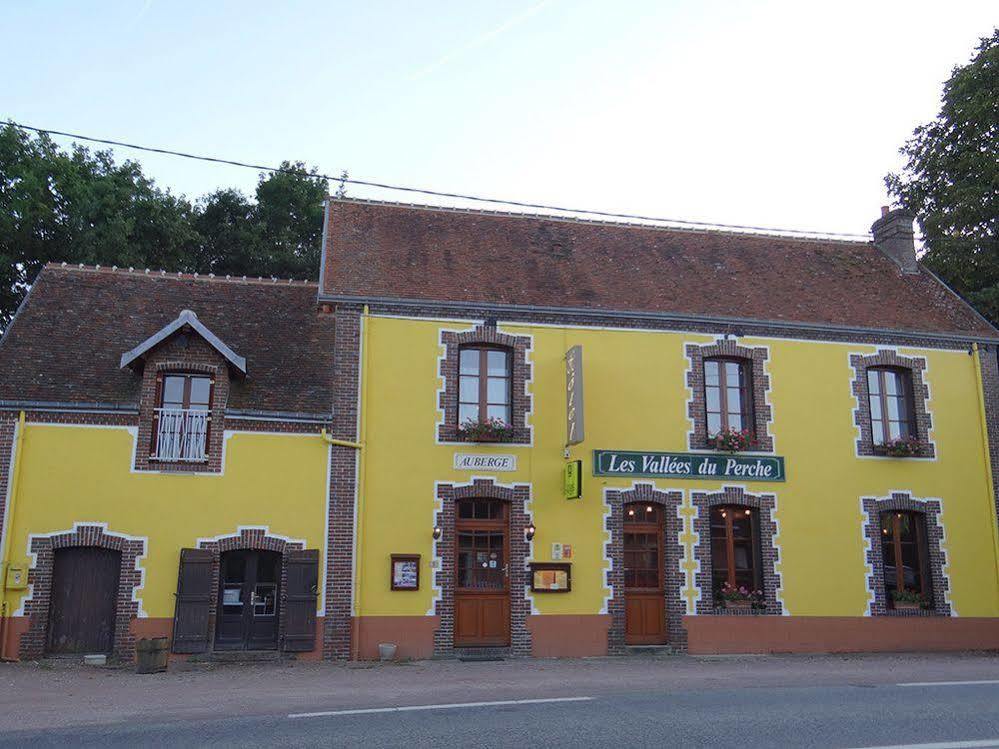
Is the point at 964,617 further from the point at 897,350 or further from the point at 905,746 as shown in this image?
the point at 905,746

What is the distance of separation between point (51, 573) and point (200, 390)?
3.71m

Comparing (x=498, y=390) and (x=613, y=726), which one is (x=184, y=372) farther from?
(x=613, y=726)

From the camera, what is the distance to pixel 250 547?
15.0 m

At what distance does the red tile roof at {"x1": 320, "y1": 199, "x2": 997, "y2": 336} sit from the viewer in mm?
17375

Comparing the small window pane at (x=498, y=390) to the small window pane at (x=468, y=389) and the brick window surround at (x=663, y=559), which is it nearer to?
the small window pane at (x=468, y=389)

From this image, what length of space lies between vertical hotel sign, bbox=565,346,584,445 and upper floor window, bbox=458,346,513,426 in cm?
107

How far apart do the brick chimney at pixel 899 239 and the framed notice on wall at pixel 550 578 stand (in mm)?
11264

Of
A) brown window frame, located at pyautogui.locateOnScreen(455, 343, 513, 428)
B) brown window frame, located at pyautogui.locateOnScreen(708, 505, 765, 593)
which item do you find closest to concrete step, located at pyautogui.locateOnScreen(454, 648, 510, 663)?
brown window frame, located at pyautogui.locateOnScreen(455, 343, 513, 428)

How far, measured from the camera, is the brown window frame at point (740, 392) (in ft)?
57.3

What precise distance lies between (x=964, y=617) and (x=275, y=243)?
23.0m

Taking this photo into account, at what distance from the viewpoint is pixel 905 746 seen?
7613 millimetres

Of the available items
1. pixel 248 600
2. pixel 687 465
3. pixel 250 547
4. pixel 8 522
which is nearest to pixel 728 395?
pixel 687 465

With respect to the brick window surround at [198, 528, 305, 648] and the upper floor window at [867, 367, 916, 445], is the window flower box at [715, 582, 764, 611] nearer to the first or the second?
the upper floor window at [867, 367, 916, 445]

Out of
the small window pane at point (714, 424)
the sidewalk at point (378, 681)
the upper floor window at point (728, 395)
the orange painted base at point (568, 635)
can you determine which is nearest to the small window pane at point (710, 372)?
the upper floor window at point (728, 395)
